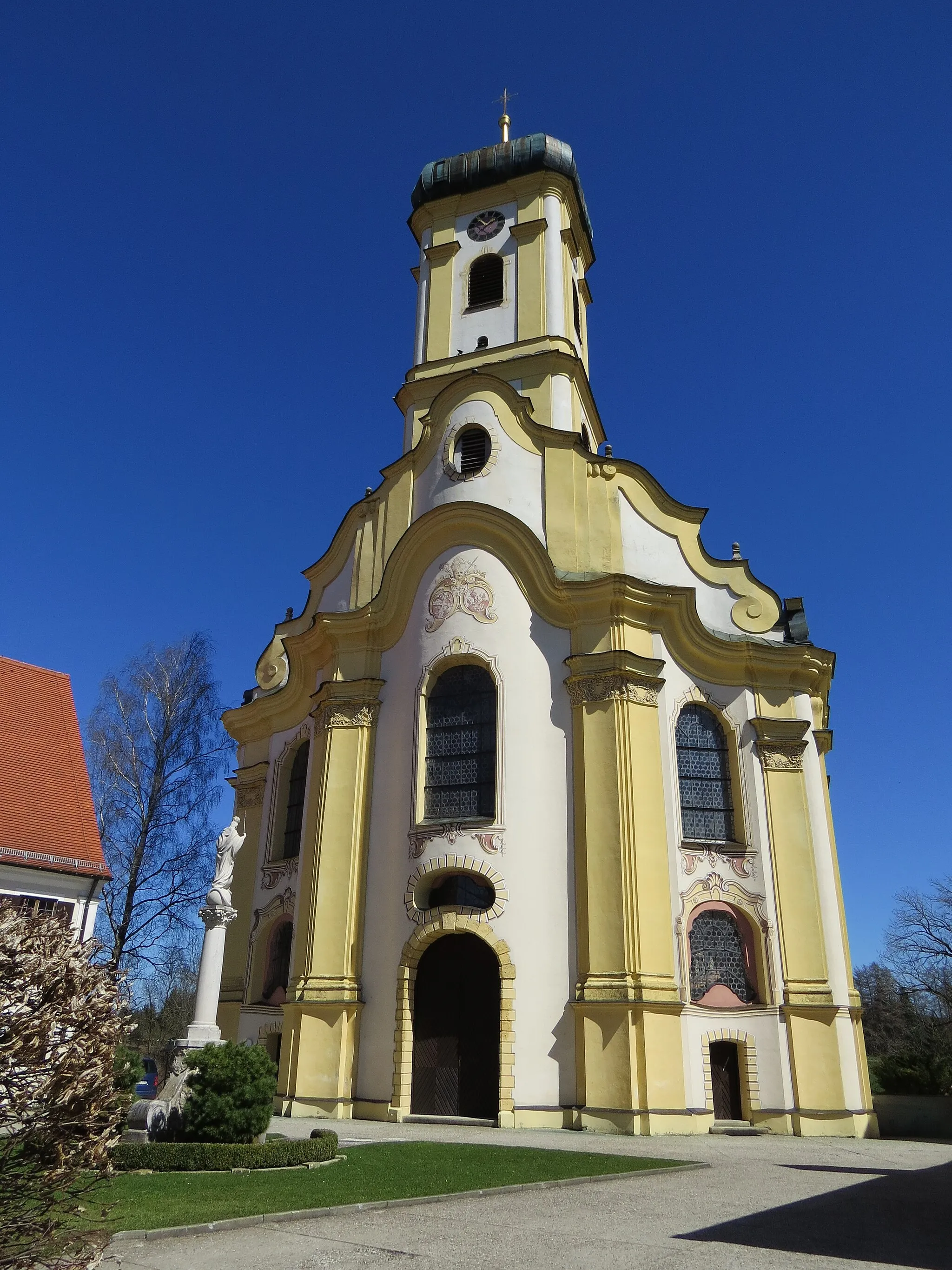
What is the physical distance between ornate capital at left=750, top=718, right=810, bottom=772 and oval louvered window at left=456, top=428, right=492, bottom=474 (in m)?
8.91

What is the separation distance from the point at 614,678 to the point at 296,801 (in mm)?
9067

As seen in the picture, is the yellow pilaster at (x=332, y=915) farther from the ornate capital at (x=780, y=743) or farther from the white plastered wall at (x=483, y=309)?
the white plastered wall at (x=483, y=309)

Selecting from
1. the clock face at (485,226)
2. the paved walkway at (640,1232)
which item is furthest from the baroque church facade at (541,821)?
the paved walkway at (640,1232)

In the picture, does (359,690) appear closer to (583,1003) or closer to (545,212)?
(583,1003)

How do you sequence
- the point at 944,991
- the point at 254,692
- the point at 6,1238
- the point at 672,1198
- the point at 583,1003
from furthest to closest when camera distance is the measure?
the point at 944,991 < the point at 254,692 < the point at 583,1003 < the point at 672,1198 < the point at 6,1238

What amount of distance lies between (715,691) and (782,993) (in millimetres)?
6379

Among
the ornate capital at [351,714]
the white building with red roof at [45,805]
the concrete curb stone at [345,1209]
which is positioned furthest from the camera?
the ornate capital at [351,714]

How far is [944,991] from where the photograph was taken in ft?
126

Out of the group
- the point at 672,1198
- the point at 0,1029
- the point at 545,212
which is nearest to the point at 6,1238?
the point at 0,1029

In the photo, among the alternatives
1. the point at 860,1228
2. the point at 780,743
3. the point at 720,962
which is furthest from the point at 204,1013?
the point at 780,743

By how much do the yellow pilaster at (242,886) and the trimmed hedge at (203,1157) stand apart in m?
11.0

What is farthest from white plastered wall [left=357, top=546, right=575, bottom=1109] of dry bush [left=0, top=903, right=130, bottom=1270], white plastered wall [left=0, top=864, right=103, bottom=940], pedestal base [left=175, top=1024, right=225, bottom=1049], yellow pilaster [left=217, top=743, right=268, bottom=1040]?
dry bush [left=0, top=903, right=130, bottom=1270]

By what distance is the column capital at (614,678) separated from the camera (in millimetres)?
19797

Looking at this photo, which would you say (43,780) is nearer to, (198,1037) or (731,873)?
(198,1037)
